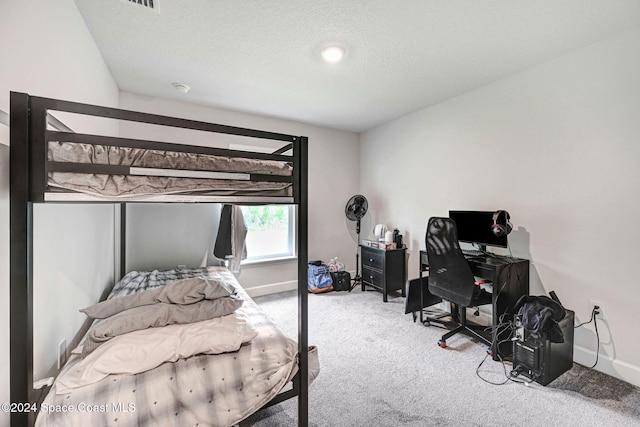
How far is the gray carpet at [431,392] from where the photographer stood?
1.63m

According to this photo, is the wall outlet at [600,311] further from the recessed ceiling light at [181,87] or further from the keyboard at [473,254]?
the recessed ceiling light at [181,87]

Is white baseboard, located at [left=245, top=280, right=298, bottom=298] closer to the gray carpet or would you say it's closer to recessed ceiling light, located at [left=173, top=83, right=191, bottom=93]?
the gray carpet

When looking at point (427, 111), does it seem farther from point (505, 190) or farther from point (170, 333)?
point (170, 333)

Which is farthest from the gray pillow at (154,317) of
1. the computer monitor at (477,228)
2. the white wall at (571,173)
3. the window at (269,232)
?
the white wall at (571,173)

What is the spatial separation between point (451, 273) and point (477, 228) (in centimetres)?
62

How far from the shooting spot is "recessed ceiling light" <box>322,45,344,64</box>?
2139mm

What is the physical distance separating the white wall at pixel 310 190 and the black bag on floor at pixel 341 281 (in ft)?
1.47

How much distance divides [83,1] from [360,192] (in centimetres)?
377

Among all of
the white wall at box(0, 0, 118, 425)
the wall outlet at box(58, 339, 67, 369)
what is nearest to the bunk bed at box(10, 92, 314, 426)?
the white wall at box(0, 0, 118, 425)

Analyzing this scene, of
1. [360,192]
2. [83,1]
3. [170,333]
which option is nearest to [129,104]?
[83,1]

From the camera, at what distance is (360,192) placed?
15.2 ft

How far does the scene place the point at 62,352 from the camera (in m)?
1.56

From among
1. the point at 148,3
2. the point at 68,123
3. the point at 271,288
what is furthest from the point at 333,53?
the point at 271,288

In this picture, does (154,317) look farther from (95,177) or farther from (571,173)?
(571,173)
